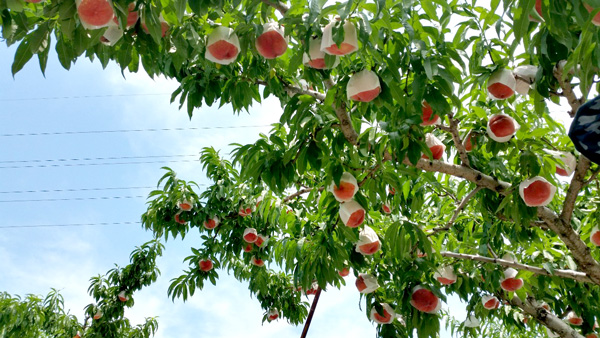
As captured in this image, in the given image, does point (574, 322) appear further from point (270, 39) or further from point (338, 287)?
point (270, 39)

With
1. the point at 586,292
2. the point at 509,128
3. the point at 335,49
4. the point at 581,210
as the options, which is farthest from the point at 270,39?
the point at 586,292

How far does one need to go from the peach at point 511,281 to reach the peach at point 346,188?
1676 millimetres

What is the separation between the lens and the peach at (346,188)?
239 cm

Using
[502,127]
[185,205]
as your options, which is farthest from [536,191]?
[185,205]

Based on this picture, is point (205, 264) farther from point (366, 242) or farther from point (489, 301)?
point (366, 242)

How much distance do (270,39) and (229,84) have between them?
0.73 m

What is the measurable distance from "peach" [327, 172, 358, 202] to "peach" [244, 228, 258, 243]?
106 inches

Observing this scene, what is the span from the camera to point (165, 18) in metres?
1.93

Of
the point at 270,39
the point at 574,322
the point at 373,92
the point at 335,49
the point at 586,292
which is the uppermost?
the point at 270,39

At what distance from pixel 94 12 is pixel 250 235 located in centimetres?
370

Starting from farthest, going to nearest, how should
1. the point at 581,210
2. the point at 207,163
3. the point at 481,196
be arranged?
the point at 207,163
the point at 581,210
the point at 481,196

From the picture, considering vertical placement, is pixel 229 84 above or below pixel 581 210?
above

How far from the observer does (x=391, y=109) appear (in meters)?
2.11

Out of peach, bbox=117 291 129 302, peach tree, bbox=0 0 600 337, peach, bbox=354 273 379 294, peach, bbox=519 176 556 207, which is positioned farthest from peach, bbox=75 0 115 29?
peach, bbox=117 291 129 302
